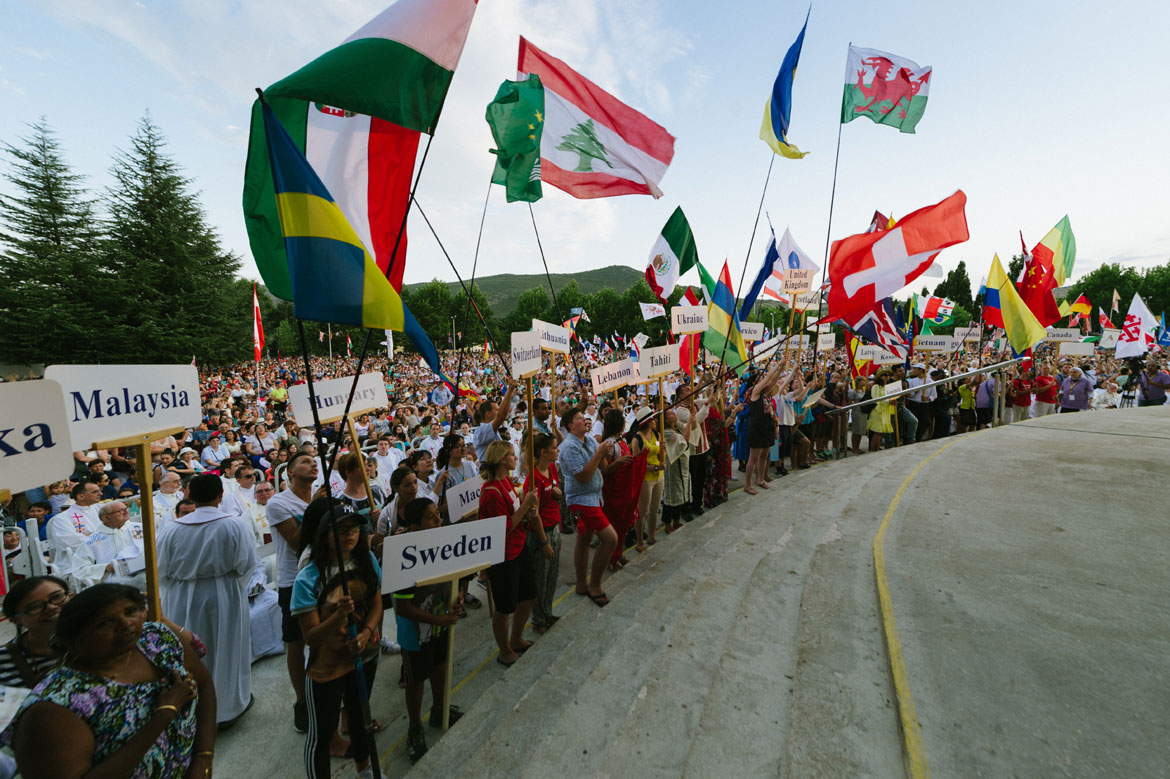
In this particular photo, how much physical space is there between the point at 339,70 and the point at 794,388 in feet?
28.0

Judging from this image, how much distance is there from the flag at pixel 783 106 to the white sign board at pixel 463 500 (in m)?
5.73

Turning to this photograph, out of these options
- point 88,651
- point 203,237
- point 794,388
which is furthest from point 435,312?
point 88,651

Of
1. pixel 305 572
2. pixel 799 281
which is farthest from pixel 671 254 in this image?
pixel 305 572

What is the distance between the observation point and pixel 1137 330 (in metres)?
15.7

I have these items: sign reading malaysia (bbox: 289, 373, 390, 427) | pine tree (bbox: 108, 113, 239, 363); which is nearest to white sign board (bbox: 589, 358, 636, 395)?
sign reading malaysia (bbox: 289, 373, 390, 427)

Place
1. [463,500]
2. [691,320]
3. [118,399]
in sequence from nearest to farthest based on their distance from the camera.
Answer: [118,399], [463,500], [691,320]

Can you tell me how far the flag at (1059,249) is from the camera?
1134cm

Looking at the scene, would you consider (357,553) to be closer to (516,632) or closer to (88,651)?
(88,651)

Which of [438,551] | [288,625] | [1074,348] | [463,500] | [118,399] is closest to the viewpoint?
[118,399]

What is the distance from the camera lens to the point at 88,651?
194 cm

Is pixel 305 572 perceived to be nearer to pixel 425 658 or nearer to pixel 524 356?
pixel 425 658

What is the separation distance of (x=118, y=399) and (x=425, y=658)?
245 cm

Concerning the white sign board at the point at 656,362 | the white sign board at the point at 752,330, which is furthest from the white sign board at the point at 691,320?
the white sign board at the point at 752,330

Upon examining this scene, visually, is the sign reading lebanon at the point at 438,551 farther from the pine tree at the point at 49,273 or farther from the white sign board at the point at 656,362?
the pine tree at the point at 49,273
